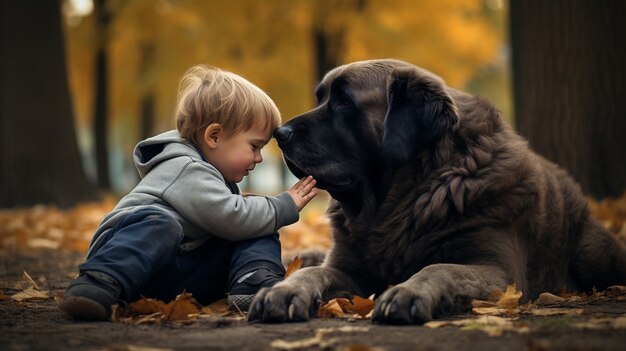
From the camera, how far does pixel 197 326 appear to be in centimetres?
347

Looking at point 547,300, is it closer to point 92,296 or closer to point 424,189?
point 424,189

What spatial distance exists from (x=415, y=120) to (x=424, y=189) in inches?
15.1

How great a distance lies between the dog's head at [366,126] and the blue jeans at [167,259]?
51cm

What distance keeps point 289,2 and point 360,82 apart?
11.6 m

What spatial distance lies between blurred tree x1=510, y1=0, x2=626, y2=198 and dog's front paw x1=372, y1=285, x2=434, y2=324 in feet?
17.5

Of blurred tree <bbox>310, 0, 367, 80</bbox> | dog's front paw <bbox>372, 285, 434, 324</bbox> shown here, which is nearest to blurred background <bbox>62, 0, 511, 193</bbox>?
blurred tree <bbox>310, 0, 367, 80</bbox>

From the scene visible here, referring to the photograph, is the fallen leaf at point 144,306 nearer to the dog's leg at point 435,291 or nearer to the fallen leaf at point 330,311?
the fallen leaf at point 330,311

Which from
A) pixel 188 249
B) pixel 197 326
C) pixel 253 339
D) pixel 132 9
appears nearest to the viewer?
pixel 253 339

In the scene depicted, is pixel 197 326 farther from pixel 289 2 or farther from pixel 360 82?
pixel 289 2

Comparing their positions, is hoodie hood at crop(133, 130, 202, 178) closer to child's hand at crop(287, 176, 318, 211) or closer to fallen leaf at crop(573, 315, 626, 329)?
child's hand at crop(287, 176, 318, 211)

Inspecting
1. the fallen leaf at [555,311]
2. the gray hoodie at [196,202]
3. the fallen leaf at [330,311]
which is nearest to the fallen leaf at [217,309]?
the gray hoodie at [196,202]

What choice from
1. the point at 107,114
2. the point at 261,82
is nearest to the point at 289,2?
the point at 261,82

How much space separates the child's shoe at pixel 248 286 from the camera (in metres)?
3.97

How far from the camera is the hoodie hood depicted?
4.23 metres
